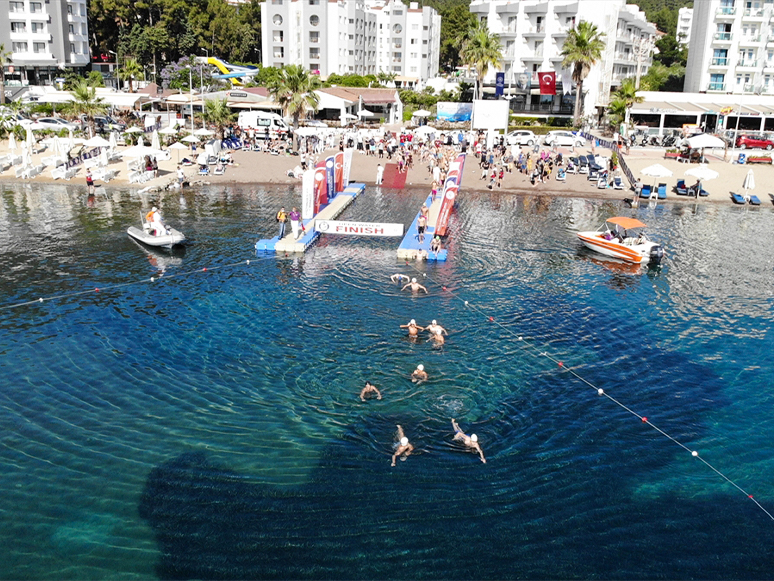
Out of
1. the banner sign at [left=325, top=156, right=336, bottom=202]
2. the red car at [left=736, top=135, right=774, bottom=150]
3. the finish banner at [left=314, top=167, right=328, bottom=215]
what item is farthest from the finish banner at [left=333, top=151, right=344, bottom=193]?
the red car at [left=736, top=135, right=774, bottom=150]

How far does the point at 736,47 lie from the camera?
267ft

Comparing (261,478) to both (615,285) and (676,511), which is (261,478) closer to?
(676,511)

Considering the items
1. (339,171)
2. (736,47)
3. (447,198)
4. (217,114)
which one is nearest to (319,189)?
(339,171)

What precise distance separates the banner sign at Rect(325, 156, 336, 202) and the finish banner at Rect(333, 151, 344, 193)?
0.49 m

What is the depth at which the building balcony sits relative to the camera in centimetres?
8031

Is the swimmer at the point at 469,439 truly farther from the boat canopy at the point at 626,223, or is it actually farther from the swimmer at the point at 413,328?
the boat canopy at the point at 626,223

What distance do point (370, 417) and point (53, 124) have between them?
A: 188 ft

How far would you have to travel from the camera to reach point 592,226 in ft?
125

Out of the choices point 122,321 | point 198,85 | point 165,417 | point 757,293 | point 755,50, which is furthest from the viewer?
point 198,85

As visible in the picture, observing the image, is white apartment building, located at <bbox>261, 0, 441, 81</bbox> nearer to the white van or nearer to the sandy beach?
the white van

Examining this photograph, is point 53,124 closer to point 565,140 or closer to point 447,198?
point 447,198

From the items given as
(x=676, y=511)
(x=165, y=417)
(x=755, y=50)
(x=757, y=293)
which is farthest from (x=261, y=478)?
(x=755, y=50)

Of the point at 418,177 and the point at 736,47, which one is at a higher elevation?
the point at 736,47

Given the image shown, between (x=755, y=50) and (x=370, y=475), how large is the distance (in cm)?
8564
